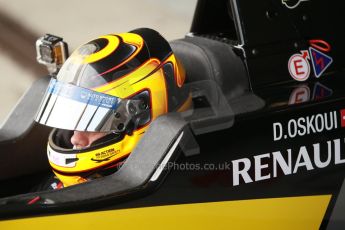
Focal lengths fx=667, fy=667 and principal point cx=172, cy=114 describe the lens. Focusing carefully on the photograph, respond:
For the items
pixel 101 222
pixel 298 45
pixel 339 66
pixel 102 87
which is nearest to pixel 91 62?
pixel 102 87

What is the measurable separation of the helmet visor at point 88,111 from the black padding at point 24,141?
365 millimetres

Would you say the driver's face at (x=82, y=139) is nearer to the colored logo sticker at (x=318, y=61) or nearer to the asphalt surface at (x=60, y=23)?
the colored logo sticker at (x=318, y=61)

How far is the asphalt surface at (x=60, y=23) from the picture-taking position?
3182 mm

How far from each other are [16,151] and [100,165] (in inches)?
17.8

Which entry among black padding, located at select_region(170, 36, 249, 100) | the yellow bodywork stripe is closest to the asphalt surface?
black padding, located at select_region(170, 36, 249, 100)

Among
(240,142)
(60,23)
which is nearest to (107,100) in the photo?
(240,142)

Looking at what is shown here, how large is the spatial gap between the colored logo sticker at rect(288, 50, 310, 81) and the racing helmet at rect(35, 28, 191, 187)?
0.32 m

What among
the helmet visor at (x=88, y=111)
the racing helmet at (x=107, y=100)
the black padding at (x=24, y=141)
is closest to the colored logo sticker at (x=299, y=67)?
the racing helmet at (x=107, y=100)

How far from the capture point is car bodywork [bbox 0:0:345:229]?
1.48 meters

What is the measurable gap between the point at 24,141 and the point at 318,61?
2.90ft

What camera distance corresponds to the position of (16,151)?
6.49 ft

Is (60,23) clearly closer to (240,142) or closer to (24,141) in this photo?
(24,141)

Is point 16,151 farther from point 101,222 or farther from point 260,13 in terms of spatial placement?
point 260,13

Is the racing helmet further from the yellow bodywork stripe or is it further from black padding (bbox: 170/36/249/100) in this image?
the yellow bodywork stripe
